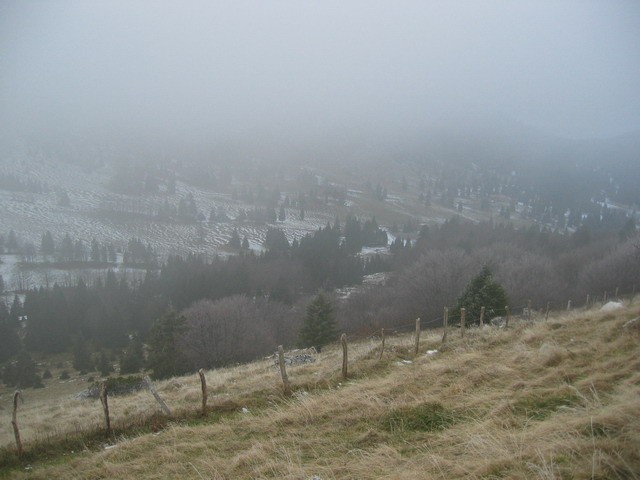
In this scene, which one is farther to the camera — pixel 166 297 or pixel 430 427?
pixel 166 297

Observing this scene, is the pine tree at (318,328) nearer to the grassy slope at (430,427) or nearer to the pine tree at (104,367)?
the grassy slope at (430,427)

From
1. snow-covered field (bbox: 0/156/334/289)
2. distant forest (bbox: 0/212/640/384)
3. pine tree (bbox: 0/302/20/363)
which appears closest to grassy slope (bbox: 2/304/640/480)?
distant forest (bbox: 0/212/640/384)

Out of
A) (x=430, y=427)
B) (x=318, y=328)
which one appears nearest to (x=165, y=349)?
(x=318, y=328)

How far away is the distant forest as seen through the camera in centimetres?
6231

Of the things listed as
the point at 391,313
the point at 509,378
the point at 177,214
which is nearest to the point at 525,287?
the point at 391,313

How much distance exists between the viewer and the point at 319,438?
704 cm

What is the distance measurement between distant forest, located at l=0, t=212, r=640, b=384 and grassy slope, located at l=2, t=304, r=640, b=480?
43067 mm

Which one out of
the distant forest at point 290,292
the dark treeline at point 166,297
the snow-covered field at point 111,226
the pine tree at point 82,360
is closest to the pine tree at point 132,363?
the distant forest at point 290,292

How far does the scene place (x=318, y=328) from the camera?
46.5 meters

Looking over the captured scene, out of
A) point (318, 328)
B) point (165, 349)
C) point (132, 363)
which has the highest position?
point (318, 328)

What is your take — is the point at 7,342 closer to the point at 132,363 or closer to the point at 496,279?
the point at 132,363

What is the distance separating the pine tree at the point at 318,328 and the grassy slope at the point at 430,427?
36.0 m

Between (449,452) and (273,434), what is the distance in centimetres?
366

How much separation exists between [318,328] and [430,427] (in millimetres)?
40582
